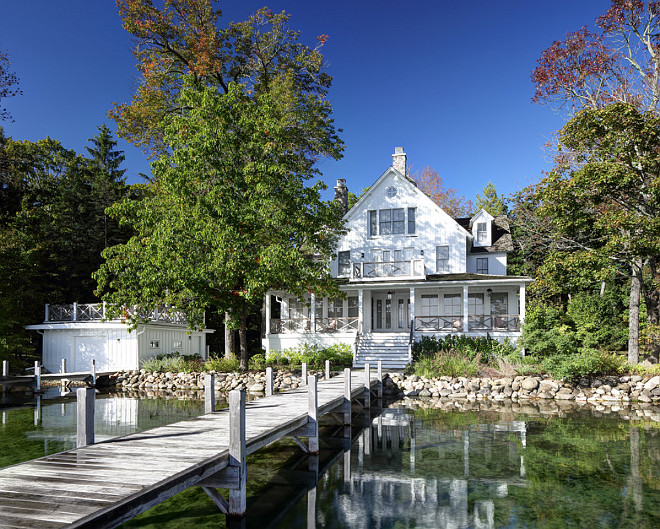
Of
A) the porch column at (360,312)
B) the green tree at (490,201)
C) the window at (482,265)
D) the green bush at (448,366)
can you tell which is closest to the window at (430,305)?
the window at (482,265)

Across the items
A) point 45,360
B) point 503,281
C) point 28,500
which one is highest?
point 503,281

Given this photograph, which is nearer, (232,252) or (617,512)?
(617,512)

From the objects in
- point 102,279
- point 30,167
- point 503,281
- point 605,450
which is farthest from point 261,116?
point 30,167

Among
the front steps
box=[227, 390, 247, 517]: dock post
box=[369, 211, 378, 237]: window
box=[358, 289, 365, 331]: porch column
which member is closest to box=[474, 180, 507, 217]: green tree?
box=[369, 211, 378, 237]: window

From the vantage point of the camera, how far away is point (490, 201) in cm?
5184

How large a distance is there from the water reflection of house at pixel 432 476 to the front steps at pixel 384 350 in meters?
9.52

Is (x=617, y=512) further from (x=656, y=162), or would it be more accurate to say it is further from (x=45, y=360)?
(x=45, y=360)

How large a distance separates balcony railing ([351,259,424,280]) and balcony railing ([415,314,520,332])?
8.67 feet

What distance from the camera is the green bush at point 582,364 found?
62.5ft

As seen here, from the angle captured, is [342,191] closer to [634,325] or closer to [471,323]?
[471,323]

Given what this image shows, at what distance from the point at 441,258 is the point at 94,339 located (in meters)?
20.8

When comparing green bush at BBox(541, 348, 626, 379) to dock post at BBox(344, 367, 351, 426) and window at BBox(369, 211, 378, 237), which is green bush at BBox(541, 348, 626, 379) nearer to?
dock post at BBox(344, 367, 351, 426)

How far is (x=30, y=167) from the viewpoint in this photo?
38.2 m

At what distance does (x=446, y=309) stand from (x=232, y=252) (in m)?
14.2
